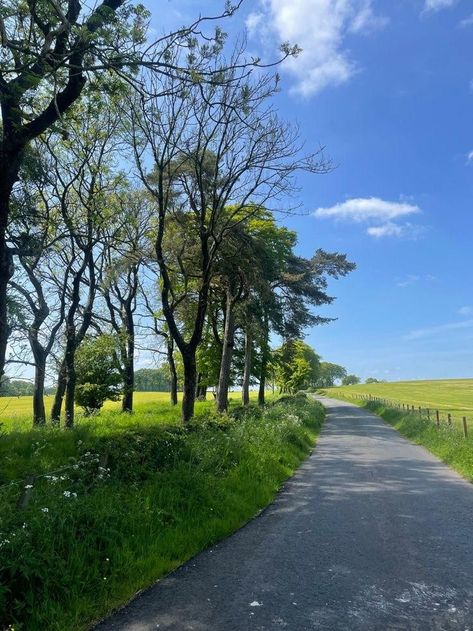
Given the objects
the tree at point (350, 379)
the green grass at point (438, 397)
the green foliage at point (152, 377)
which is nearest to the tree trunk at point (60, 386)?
the green foliage at point (152, 377)

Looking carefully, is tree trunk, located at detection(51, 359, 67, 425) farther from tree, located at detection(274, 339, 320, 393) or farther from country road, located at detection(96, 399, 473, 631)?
tree, located at detection(274, 339, 320, 393)

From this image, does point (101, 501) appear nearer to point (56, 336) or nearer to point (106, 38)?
point (106, 38)

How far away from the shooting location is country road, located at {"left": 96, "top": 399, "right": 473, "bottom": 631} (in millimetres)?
4301

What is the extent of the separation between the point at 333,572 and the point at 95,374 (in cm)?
1937

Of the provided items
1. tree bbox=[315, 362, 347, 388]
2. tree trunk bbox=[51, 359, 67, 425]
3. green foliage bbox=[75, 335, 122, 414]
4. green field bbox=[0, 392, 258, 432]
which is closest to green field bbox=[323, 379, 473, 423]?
green field bbox=[0, 392, 258, 432]

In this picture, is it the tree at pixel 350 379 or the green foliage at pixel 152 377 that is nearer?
the green foliage at pixel 152 377

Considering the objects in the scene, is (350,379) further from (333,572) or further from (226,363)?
(333,572)

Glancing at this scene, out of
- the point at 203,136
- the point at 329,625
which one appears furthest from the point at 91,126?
the point at 329,625

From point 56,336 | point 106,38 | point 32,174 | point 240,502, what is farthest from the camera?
point 56,336

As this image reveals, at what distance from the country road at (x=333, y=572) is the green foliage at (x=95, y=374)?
15272mm

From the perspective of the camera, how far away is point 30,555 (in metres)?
4.39

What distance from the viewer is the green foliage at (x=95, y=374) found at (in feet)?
75.9

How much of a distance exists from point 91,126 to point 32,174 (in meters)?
6.40

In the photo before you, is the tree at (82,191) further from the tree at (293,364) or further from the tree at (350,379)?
the tree at (350,379)
